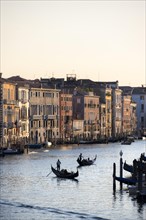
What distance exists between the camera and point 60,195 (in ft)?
121

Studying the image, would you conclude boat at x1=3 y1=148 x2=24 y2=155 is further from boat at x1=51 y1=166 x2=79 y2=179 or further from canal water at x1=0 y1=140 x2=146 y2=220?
boat at x1=51 y1=166 x2=79 y2=179

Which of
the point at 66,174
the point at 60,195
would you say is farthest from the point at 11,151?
the point at 60,195

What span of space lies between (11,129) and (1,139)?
2838 millimetres

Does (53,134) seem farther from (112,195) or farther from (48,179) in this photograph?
(112,195)

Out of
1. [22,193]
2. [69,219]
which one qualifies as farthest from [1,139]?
[69,219]

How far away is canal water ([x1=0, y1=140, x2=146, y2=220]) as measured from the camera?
105 feet

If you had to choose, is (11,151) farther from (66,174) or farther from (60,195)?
(60,195)

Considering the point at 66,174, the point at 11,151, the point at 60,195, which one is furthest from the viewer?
the point at 11,151

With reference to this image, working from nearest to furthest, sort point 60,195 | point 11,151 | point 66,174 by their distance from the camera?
point 60,195
point 66,174
point 11,151

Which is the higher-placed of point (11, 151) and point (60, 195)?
point (11, 151)

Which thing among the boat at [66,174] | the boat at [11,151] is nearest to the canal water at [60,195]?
the boat at [66,174]

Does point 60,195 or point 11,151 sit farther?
point 11,151

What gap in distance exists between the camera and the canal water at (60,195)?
32.0 meters

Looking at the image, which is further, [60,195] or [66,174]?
[66,174]
